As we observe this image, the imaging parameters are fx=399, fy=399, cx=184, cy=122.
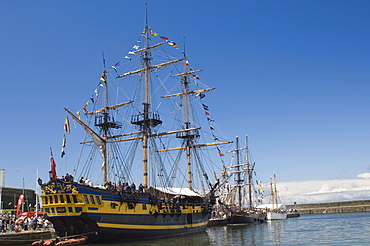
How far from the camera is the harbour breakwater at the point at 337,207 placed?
13443 centimetres

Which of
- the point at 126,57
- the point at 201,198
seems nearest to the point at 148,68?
the point at 126,57

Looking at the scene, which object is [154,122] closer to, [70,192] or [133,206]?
[133,206]

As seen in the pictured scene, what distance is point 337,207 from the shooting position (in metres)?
142

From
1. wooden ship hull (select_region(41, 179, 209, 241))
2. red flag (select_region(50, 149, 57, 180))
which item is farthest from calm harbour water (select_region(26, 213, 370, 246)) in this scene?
red flag (select_region(50, 149, 57, 180))

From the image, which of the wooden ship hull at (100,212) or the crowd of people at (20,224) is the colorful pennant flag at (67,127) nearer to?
the wooden ship hull at (100,212)

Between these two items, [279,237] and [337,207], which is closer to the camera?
[279,237]

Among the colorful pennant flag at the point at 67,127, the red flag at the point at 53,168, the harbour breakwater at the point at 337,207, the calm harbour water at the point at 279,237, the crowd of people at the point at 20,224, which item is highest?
the colorful pennant flag at the point at 67,127

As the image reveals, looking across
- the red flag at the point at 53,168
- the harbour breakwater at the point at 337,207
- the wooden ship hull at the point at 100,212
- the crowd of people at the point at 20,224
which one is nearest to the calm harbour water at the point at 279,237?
the wooden ship hull at the point at 100,212

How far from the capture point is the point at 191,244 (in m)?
38.4

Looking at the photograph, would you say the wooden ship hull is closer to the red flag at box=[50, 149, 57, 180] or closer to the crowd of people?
the red flag at box=[50, 149, 57, 180]

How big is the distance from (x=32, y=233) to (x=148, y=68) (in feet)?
86.9

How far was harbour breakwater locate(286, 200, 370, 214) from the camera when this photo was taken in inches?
5292

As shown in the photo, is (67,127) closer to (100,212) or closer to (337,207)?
(100,212)

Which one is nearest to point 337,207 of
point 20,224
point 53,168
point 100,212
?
point 20,224
